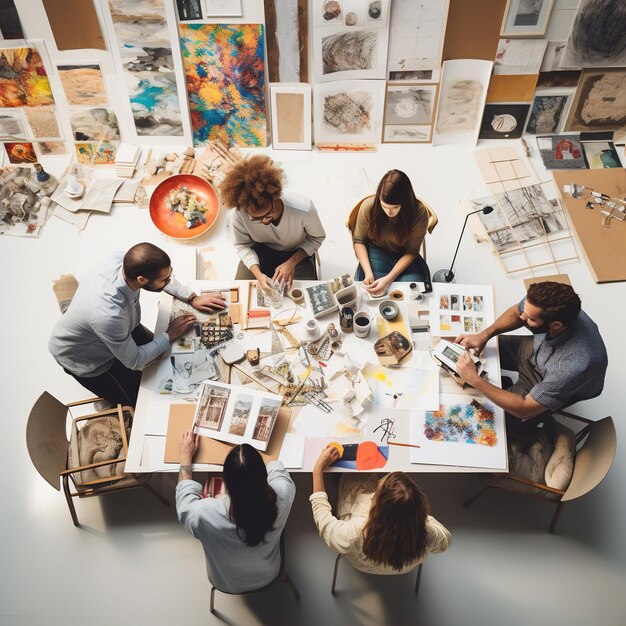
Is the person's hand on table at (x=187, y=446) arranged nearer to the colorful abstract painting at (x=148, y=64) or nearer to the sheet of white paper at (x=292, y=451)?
the sheet of white paper at (x=292, y=451)

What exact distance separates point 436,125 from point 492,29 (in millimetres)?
801

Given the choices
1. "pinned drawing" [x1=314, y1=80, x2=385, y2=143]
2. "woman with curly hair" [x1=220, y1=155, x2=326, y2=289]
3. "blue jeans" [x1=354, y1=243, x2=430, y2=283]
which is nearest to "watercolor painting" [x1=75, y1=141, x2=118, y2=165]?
"pinned drawing" [x1=314, y1=80, x2=385, y2=143]

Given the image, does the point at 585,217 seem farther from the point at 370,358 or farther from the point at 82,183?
the point at 82,183

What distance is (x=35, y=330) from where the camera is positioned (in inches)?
140

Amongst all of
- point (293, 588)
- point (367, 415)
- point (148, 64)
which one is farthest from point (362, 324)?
point (148, 64)

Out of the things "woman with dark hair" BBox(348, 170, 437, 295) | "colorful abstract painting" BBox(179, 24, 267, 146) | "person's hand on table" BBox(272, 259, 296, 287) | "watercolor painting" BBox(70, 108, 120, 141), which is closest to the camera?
"woman with dark hair" BBox(348, 170, 437, 295)

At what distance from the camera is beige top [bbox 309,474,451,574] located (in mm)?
2061

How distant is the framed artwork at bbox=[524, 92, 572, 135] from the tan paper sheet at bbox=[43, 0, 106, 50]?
11.5 ft

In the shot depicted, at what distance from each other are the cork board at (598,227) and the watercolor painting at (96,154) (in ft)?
12.3

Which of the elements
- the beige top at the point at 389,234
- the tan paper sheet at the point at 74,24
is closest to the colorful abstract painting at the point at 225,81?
the tan paper sheet at the point at 74,24

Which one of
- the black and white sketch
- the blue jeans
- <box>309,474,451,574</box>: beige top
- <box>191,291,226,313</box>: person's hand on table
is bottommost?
<box>309,474,451,574</box>: beige top

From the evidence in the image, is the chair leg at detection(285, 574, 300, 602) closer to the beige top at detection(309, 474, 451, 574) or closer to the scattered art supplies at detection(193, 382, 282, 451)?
the beige top at detection(309, 474, 451, 574)

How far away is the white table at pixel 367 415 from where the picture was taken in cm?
228

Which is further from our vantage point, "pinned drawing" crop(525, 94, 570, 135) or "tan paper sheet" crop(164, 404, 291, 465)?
"pinned drawing" crop(525, 94, 570, 135)
